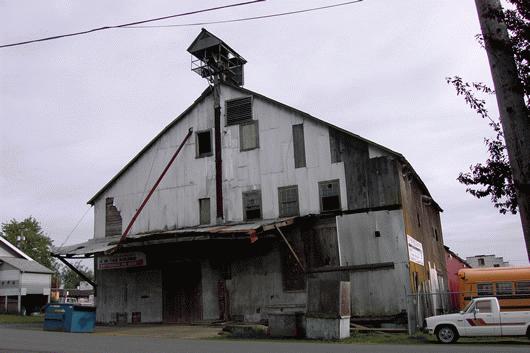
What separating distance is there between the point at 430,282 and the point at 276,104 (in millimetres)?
11786

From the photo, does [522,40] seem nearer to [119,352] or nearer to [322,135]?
[119,352]

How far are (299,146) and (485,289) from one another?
1039 cm

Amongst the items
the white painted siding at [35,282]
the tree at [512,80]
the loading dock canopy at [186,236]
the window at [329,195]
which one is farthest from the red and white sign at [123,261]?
the tree at [512,80]

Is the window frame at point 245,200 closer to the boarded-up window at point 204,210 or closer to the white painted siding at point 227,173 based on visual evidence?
the white painted siding at point 227,173

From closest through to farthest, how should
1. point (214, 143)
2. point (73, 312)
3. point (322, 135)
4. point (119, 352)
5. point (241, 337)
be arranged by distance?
point (119, 352) → point (241, 337) → point (73, 312) → point (322, 135) → point (214, 143)

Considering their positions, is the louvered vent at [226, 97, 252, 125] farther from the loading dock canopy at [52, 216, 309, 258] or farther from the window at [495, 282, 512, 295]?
the window at [495, 282, 512, 295]

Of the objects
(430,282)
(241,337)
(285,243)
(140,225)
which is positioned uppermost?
(140,225)

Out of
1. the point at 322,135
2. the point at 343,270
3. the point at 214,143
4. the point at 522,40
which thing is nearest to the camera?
the point at 522,40

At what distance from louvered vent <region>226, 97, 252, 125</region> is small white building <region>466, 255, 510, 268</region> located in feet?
203

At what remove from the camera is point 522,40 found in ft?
19.1

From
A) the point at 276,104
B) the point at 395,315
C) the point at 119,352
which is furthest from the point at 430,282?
the point at 119,352

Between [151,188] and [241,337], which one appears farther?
[151,188]

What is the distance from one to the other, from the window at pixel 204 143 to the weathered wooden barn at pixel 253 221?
0.06 m

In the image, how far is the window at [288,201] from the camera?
23609 millimetres
